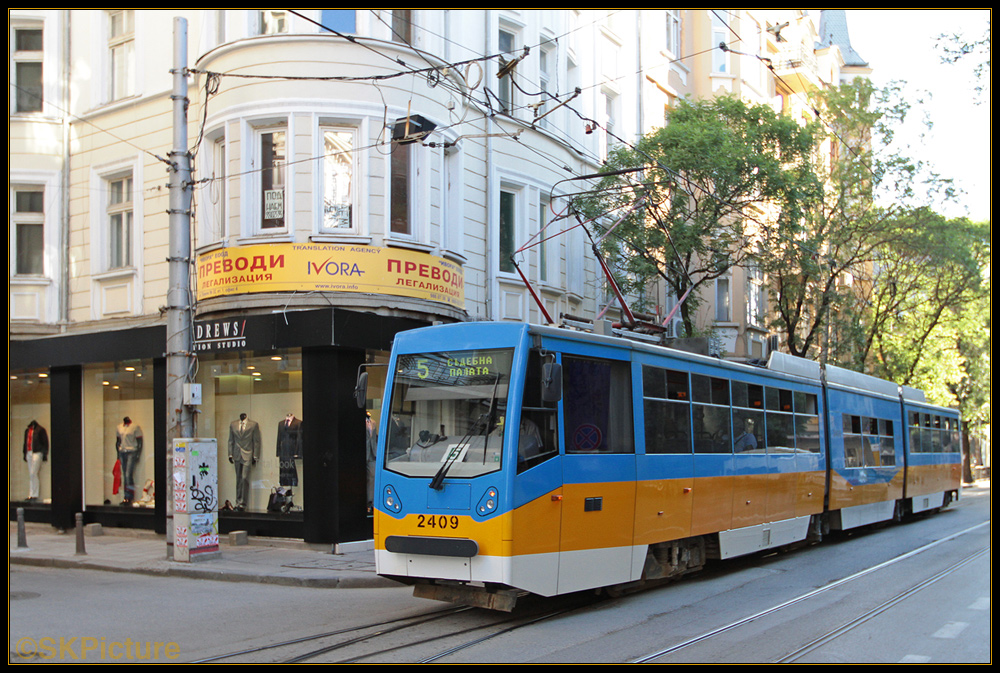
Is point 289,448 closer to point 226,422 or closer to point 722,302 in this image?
point 226,422

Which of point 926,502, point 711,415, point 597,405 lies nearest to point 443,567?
point 597,405

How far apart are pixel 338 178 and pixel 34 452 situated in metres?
9.97

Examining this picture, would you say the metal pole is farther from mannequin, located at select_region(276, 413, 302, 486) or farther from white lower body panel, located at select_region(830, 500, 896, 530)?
white lower body panel, located at select_region(830, 500, 896, 530)

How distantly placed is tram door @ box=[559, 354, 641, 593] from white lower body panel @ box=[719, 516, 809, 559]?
9.36 feet

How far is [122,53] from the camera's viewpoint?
19359 mm

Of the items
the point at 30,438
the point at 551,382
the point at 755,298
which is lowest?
the point at 30,438

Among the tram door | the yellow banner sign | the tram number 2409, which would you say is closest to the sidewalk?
the tram number 2409

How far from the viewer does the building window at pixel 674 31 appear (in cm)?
2862

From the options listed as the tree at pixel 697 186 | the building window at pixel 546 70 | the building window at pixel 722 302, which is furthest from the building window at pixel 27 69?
the building window at pixel 722 302

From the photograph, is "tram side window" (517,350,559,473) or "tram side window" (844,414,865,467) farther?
"tram side window" (844,414,865,467)

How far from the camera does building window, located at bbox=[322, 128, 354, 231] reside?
1619 centimetres

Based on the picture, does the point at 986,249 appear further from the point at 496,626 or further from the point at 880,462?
the point at 496,626

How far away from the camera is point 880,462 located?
19094 millimetres

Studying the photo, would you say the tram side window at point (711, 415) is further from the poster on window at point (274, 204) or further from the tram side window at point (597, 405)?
the poster on window at point (274, 204)
